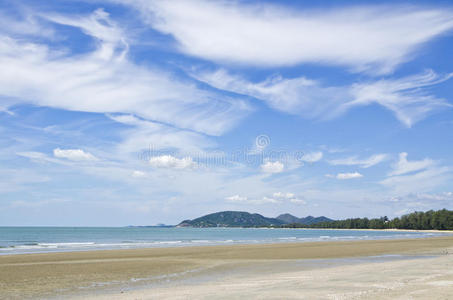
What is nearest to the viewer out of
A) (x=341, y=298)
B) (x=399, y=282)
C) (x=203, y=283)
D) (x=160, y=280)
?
(x=341, y=298)

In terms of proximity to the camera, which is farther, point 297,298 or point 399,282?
point 399,282

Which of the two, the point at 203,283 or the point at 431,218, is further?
the point at 431,218

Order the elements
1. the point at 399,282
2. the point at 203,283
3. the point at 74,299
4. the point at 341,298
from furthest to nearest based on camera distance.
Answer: the point at 203,283 < the point at 399,282 < the point at 74,299 < the point at 341,298

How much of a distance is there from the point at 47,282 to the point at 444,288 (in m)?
17.2

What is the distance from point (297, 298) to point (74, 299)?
812 centimetres

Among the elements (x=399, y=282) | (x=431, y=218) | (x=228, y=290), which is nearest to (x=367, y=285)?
(x=399, y=282)

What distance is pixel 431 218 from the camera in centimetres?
18388

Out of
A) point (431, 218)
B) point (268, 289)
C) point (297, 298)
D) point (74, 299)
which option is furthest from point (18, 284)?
point (431, 218)

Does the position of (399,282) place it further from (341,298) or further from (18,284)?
(18,284)

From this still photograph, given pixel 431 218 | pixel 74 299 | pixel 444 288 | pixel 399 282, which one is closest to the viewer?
pixel 444 288

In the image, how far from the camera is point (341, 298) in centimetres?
1259

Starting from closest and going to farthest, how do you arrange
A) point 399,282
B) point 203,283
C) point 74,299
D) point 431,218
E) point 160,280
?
point 74,299, point 399,282, point 203,283, point 160,280, point 431,218

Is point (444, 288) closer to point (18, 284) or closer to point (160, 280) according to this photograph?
point (160, 280)

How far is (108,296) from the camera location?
15.0 m
